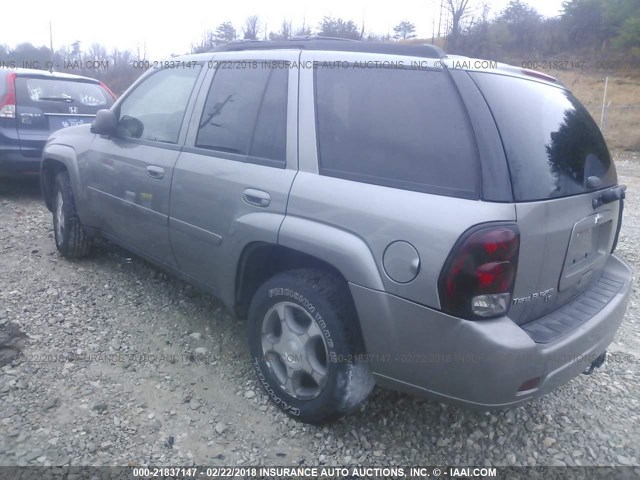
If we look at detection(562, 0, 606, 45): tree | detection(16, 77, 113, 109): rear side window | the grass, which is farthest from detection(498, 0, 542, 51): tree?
detection(16, 77, 113, 109): rear side window

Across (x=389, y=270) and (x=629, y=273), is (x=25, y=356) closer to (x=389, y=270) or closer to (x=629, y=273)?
(x=389, y=270)

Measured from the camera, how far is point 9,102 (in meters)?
6.32

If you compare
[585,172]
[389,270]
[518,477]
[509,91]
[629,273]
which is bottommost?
[518,477]

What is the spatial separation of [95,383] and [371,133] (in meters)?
2.06

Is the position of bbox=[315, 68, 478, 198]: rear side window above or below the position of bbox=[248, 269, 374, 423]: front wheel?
above

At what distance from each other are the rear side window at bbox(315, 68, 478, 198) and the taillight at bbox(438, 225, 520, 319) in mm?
191

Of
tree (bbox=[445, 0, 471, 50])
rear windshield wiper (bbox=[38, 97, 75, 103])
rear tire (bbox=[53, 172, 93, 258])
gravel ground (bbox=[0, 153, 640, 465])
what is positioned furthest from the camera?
tree (bbox=[445, 0, 471, 50])

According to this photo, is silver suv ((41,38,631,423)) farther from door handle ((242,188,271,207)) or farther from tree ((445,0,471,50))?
tree ((445,0,471,50))

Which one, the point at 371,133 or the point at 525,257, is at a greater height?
the point at 371,133

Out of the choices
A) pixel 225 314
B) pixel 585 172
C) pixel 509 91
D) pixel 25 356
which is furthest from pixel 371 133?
pixel 25 356

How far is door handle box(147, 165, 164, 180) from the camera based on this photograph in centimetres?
337

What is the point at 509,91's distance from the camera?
2328 millimetres

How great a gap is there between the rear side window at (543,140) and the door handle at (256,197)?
112 centimetres

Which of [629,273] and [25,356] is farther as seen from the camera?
[25,356]
